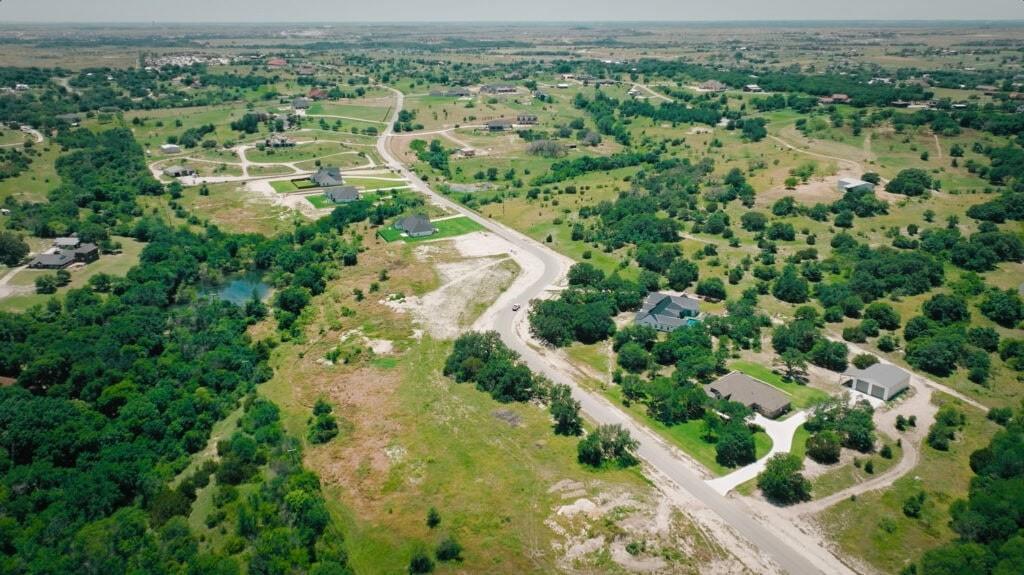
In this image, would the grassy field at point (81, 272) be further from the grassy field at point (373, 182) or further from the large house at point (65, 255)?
the grassy field at point (373, 182)

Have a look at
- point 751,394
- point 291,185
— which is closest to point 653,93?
point 291,185

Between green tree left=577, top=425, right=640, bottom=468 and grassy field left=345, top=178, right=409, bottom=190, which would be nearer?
green tree left=577, top=425, right=640, bottom=468

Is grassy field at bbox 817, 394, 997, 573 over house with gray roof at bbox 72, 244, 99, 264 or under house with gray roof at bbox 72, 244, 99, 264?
under

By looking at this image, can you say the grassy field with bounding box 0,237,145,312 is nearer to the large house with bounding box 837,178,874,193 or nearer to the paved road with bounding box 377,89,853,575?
the paved road with bounding box 377,89,853,575

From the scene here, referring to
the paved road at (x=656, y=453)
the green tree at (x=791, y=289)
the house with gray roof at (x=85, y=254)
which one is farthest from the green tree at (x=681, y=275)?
the house with gray roof at (x=85, y=254)

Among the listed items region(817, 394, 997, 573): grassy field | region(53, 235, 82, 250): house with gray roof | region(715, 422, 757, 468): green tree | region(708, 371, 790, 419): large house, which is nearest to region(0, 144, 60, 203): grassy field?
region(53, 235, 82, 250): house with gray roof

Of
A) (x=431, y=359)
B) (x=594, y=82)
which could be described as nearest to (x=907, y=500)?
(x=431, y=359)
